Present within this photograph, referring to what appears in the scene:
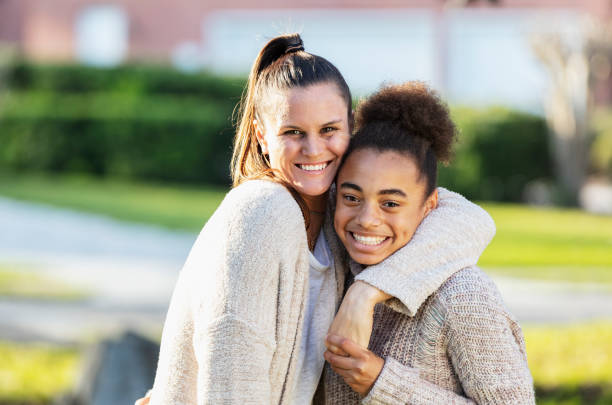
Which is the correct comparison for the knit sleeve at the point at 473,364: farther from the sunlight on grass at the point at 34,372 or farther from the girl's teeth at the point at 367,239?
the sunlight on grass at the point at 34,372

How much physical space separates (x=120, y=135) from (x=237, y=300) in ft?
44.7

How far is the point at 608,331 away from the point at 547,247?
13.7 feet

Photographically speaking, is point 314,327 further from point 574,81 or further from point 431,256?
point 574,81

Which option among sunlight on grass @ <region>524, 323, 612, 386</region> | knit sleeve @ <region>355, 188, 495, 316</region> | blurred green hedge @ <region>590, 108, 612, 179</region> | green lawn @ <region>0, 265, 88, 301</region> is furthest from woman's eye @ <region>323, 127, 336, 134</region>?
blurred green hedge @ <region>590, 108, 612, 179</region>

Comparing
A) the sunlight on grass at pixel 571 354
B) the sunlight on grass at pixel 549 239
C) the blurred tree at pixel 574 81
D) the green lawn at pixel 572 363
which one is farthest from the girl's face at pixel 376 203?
the blurred tree at pixel 574 81

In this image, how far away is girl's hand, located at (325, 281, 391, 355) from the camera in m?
2.24

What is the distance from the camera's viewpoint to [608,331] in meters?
6.18

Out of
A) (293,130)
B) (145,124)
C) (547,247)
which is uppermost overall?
(293,130)

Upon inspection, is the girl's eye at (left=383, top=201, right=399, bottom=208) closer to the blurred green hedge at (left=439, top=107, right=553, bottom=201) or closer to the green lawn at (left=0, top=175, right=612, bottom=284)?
the green lawn at (left=0, top=175, right=612, bottom=284)

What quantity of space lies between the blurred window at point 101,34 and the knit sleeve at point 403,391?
2035cm

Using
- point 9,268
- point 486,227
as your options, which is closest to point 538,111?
point 9,268

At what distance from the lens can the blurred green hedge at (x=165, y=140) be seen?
14.6 meters

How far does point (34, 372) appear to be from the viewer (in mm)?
5547

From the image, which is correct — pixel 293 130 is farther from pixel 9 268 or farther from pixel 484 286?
pixel 9 268
